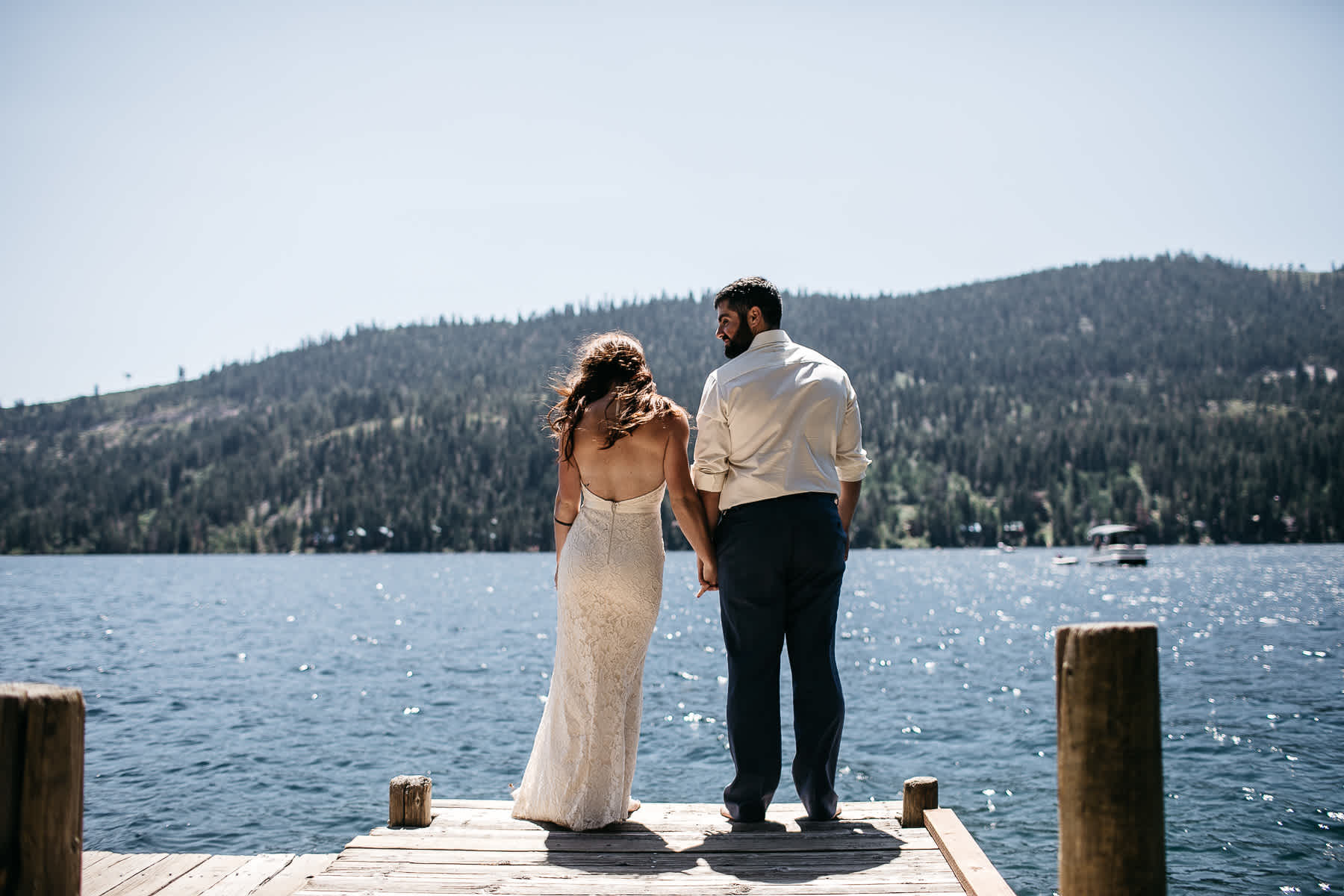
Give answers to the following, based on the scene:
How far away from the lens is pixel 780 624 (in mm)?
5312

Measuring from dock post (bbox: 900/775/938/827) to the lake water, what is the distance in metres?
6.62

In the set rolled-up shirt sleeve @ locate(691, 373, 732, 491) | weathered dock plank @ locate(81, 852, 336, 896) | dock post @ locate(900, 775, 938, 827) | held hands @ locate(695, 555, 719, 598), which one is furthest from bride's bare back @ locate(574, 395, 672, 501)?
weathered dock plank @ locate(81, 852, 336, 896)

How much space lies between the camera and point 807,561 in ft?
17.2

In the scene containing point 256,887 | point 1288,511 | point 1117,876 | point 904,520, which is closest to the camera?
point 1117,876

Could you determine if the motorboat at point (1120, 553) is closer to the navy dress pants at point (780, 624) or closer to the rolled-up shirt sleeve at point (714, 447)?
the navy dress pants at point (780, 624)

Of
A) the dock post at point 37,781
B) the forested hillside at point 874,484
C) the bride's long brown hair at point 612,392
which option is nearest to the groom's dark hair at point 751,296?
the bride's long brown hair at point 612,392

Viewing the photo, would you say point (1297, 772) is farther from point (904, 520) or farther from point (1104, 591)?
point (904, 520)

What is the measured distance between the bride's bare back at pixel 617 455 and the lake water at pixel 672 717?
8.22 m

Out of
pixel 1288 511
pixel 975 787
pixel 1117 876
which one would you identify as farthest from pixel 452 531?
pixel 1117 876

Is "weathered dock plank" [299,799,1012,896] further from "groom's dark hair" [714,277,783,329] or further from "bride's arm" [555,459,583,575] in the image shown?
"groom's dark hair" [714,277,783,329]

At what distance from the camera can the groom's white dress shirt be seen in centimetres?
532

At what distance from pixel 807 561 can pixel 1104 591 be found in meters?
70.5

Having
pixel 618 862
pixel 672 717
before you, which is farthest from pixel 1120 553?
pixel 618 862

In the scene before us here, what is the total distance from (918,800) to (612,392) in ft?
9.27
